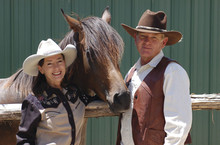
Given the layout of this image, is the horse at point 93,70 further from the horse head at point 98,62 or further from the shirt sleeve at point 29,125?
the shirt sleeve at point 29,125

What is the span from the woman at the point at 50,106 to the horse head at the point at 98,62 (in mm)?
177

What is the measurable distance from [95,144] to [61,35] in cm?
213

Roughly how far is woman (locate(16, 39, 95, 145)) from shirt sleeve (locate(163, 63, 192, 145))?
2.15ft

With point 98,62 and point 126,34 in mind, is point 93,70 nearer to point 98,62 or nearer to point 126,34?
point 98,62

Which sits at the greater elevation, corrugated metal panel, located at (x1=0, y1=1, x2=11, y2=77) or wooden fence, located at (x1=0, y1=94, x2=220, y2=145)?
corrugated metal panel, located at (x1=0, y1=1, x2=11, y2=77)

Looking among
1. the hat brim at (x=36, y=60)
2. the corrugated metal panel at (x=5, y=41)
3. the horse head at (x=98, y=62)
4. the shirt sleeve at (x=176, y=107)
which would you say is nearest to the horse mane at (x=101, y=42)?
the horse head at (x=98, y=62)

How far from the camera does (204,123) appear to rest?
180 inches

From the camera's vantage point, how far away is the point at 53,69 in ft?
5.65

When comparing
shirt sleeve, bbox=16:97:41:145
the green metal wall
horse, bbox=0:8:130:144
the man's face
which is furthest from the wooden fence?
the green metal wall

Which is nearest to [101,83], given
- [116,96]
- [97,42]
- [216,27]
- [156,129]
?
[116,96]

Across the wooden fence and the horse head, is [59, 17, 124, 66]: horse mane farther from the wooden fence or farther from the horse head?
the wooden fence

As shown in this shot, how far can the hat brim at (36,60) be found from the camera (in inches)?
Result: 67.3

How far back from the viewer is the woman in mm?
1637

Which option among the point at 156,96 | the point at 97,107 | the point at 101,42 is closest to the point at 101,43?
the point at 101,42
